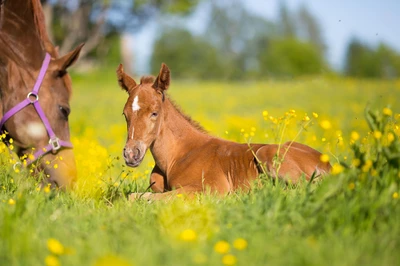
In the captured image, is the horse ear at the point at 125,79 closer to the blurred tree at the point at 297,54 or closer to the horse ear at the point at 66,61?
the horse ear at the point at 66,61

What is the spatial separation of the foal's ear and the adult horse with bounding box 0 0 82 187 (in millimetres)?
857

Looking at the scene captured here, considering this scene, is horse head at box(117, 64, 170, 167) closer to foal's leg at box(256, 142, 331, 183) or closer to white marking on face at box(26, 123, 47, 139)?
white marking on face at box(26, 123, 47, 139)

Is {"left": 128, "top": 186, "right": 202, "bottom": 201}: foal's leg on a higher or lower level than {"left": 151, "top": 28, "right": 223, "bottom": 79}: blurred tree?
higher

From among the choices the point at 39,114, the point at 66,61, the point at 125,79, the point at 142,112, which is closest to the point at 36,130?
the point at 39,114

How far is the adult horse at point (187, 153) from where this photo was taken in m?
4.70

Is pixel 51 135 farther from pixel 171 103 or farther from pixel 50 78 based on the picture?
pixel 171 103

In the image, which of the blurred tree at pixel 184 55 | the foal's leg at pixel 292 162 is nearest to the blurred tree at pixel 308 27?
the blurred tree at pixel 184 55

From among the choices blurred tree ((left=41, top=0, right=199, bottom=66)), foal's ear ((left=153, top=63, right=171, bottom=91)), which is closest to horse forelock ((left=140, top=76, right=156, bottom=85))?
foal's ear ((left=153, top=63, right=171, bottom=91))

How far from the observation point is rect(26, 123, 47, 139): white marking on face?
4.99m

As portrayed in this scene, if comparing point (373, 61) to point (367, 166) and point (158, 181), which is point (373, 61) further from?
point (367, 166)

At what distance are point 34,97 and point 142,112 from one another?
1140mm

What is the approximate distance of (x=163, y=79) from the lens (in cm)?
492

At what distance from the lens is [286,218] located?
3.36 meters

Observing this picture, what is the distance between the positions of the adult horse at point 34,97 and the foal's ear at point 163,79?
86 cm
